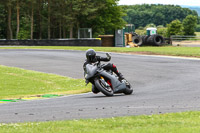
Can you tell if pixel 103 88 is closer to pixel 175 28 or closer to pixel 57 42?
pixel 57 42

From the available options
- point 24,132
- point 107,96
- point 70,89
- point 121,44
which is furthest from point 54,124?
point 121,44

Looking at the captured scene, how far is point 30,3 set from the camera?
6838 centimetres

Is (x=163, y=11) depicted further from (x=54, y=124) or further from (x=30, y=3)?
(x=54, y=124)

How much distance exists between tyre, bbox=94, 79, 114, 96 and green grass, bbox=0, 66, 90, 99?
247 centimetres

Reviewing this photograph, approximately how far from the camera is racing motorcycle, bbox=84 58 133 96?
12281 millimetres

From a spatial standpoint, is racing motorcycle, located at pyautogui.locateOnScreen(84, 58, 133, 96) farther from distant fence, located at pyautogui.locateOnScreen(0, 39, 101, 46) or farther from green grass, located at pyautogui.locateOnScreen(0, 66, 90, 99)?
distant fence, located at pyautogui.locateOnScreen(0, 39, 101, 46)

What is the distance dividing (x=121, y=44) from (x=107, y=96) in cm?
4243

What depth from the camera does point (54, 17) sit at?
72.4 m

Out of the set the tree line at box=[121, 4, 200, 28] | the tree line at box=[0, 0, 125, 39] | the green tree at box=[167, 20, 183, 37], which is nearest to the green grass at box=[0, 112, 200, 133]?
the tree line at box=[0, 0, 125, 39]

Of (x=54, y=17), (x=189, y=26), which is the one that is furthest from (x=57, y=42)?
(x=189, y=26)

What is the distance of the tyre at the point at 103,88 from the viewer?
1227 cm

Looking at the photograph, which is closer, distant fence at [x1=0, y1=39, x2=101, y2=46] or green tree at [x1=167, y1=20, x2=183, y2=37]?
distant fence at [x1=0, y1=39, x2=101, y2=46]

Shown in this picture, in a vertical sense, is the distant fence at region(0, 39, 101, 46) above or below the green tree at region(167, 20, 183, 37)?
below

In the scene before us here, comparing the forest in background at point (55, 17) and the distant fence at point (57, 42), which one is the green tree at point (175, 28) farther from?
the distant fence at point (57, 42)
